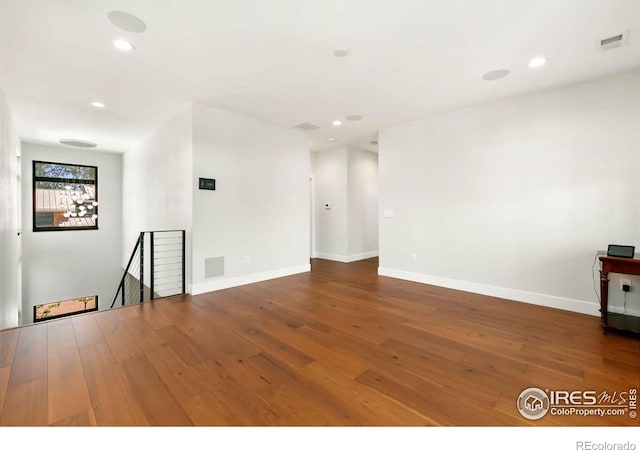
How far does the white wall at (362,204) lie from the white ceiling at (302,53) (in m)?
2.58

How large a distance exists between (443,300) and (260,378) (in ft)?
9.01

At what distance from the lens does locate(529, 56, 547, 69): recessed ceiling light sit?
279 cm

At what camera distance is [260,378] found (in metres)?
1.95

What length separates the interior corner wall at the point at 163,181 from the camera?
4.14 metres

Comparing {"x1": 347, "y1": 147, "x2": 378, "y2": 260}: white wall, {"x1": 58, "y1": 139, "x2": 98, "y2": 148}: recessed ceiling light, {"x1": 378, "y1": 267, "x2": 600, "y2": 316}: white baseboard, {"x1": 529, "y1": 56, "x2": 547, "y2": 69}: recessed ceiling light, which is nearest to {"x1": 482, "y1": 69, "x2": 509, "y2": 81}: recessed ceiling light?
{"x1": 529, "y1": 56, "x2": 547, "y2": 69}: recessed ceiling light

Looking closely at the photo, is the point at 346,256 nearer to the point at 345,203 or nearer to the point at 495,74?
the point at 345,203

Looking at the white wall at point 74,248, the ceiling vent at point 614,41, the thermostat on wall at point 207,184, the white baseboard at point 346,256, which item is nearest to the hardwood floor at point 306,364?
the thermostat on wall at point 207,184

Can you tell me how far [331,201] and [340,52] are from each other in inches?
171

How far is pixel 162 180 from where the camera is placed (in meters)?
5.02

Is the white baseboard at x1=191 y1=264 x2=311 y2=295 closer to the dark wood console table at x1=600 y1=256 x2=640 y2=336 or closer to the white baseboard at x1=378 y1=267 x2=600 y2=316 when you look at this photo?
the white baseboard at x1=378 y1=267 x2=600 y2=316

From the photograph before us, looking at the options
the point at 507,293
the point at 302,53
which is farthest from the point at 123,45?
the point at 507,293

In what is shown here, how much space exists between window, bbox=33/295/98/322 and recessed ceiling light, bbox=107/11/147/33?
7.85 meters

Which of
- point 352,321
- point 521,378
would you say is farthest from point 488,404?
point 352,321

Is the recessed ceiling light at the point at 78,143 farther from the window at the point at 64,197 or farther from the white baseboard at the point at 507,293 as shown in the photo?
the white baseboard at the point at 507,293
